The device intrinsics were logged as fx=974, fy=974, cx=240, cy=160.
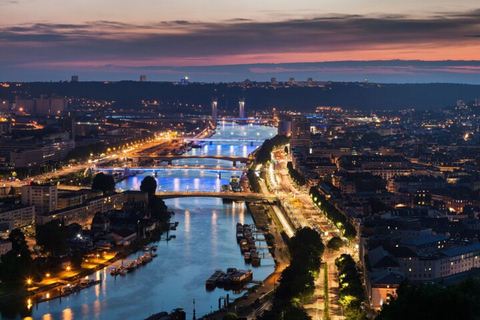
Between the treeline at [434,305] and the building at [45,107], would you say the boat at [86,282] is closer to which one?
the treeline at [434,305]

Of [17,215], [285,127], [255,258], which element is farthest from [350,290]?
[285,127]

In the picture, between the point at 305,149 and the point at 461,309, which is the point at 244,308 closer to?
the point at 461,309

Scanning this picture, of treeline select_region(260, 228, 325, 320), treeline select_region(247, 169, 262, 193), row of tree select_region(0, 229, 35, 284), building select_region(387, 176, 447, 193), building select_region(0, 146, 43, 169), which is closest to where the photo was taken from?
treeline select_region(260, 228, 325, 320)

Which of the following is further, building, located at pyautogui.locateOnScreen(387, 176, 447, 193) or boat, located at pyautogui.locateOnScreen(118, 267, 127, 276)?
building, located at pyautogui.locateOnScreen(387, 176, 447, 193)

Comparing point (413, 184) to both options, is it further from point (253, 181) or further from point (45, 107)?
point (45, 107)

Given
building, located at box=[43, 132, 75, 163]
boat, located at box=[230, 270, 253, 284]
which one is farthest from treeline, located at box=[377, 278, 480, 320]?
building, located at box=[43, 132, 75, 163]

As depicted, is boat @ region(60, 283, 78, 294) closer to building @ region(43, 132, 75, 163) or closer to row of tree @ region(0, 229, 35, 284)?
row of tree @ region(0, 229, 35, 284)

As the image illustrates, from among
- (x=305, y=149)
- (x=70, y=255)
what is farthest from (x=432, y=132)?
(x=70, y=255)
